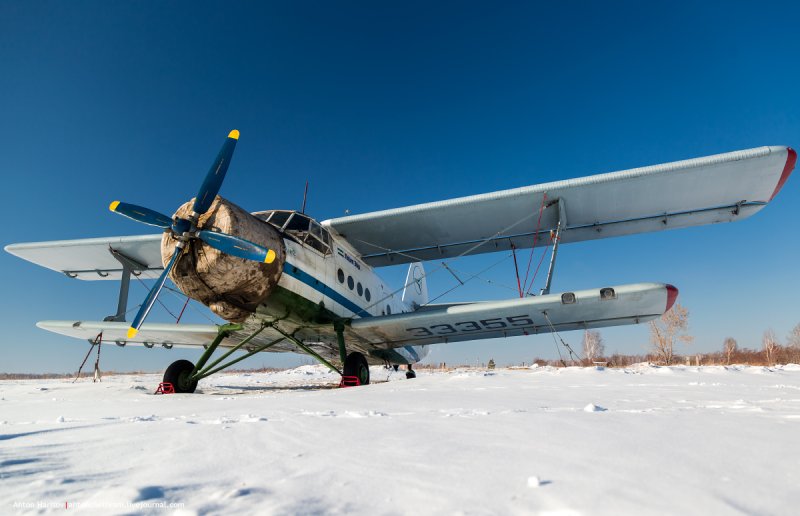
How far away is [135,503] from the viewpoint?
1.15 m

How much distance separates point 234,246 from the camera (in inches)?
232

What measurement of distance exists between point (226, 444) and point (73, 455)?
2.07 feet

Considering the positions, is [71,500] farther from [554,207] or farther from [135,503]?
[554,207]

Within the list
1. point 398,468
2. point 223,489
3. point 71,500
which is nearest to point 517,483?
point 398,468

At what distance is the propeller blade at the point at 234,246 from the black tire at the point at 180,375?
3517mm

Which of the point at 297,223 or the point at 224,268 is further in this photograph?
the point at 297,223

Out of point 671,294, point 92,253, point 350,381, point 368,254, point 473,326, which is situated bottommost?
point 350,381

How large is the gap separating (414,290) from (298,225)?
9428 millimetres

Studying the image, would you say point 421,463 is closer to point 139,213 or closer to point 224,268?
point 224,268

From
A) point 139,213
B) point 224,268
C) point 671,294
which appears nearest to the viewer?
point 224,268

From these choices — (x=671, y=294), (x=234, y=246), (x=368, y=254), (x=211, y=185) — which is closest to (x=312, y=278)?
(x=234, y=246)

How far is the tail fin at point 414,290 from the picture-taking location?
15.5 metres

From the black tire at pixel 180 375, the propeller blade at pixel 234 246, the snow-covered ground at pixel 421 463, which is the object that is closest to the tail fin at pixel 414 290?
the black tire at pixel 180 375

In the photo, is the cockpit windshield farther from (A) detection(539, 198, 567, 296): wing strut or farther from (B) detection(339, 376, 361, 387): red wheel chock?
(A) detection(539, 198, 567, 296): wing strut
